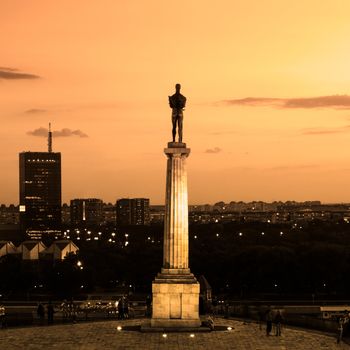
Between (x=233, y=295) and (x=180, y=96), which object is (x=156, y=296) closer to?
(x=180, y=96)

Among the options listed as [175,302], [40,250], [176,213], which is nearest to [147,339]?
[175,302]

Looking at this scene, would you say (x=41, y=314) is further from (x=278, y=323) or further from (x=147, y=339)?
(x=278, y=323)

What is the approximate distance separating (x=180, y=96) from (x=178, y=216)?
5.45m

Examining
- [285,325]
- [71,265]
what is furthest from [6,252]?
[285,325]

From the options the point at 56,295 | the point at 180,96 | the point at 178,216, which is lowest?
the point at 56,295

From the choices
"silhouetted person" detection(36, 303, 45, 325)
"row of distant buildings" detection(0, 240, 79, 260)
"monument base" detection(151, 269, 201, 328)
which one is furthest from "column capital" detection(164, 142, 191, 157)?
"row of distant buildings" detection(0, 240, 79, 260)

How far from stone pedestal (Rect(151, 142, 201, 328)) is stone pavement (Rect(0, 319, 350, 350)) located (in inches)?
57.7

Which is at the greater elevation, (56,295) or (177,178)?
(177,178)

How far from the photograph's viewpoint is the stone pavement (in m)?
40.2

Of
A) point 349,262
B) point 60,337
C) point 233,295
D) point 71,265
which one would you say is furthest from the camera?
point 71,265

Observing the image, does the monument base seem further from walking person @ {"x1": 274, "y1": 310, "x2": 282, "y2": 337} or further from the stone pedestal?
walking person @ {"x1": 274, "y1": 310, "x2": 282, "y2": 337}

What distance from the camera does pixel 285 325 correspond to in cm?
4769

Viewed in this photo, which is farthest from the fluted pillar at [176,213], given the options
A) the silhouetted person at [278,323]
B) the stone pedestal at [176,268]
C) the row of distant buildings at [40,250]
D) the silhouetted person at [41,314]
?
the row of distant buildings at [40,250]

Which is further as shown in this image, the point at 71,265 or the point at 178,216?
the point at 71,265
